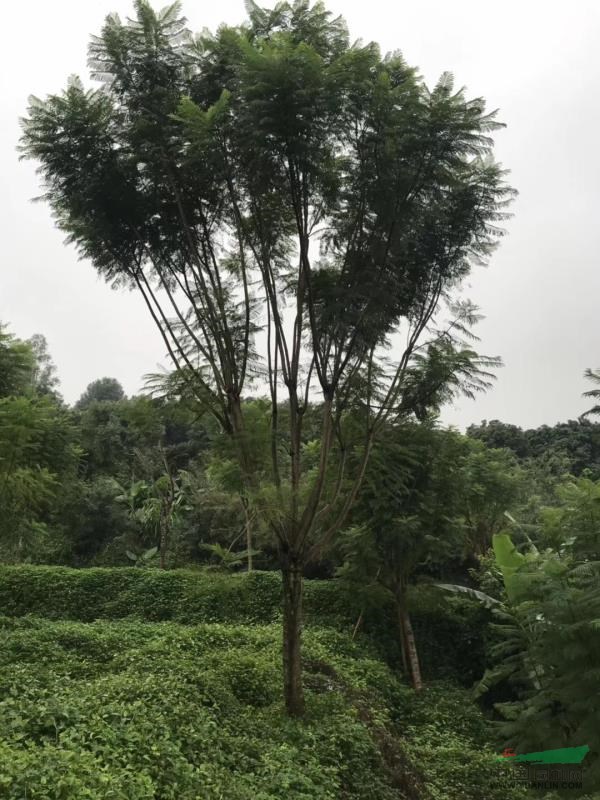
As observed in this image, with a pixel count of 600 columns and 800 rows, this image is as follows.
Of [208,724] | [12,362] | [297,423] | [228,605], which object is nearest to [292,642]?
[208,724]

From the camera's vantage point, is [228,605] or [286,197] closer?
[286,197]

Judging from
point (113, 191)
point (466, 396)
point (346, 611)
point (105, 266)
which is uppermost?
point (113, 191)

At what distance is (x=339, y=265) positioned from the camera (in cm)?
802

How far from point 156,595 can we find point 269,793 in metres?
9.23

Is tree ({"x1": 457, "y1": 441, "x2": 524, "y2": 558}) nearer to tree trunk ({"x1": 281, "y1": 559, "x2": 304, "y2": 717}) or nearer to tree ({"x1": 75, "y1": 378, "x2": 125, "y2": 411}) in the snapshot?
tree trunk ({"x1": 281, "y1": 559, "x2": 304, "y2": 717})

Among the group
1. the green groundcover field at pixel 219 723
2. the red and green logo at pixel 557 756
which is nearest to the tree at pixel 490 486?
the green groundcover field at pixel 219 723

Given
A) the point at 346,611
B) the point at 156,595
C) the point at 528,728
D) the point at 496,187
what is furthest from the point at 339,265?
the point at 156,595

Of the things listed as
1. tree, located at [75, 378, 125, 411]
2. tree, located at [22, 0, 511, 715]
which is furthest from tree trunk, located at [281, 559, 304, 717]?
tree, located at [75, 378, 125, 411]

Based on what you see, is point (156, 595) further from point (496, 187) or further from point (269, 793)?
point (496, 187)

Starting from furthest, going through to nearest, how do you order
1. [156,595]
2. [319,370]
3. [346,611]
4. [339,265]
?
[156,595] < [346,611] < [339,265] < [319,370]

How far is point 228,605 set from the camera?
13000 millimetres

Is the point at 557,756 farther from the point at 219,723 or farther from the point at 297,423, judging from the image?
the point at 297,423

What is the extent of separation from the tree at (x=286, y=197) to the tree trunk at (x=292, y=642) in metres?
0.02

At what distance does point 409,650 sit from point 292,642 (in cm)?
453
